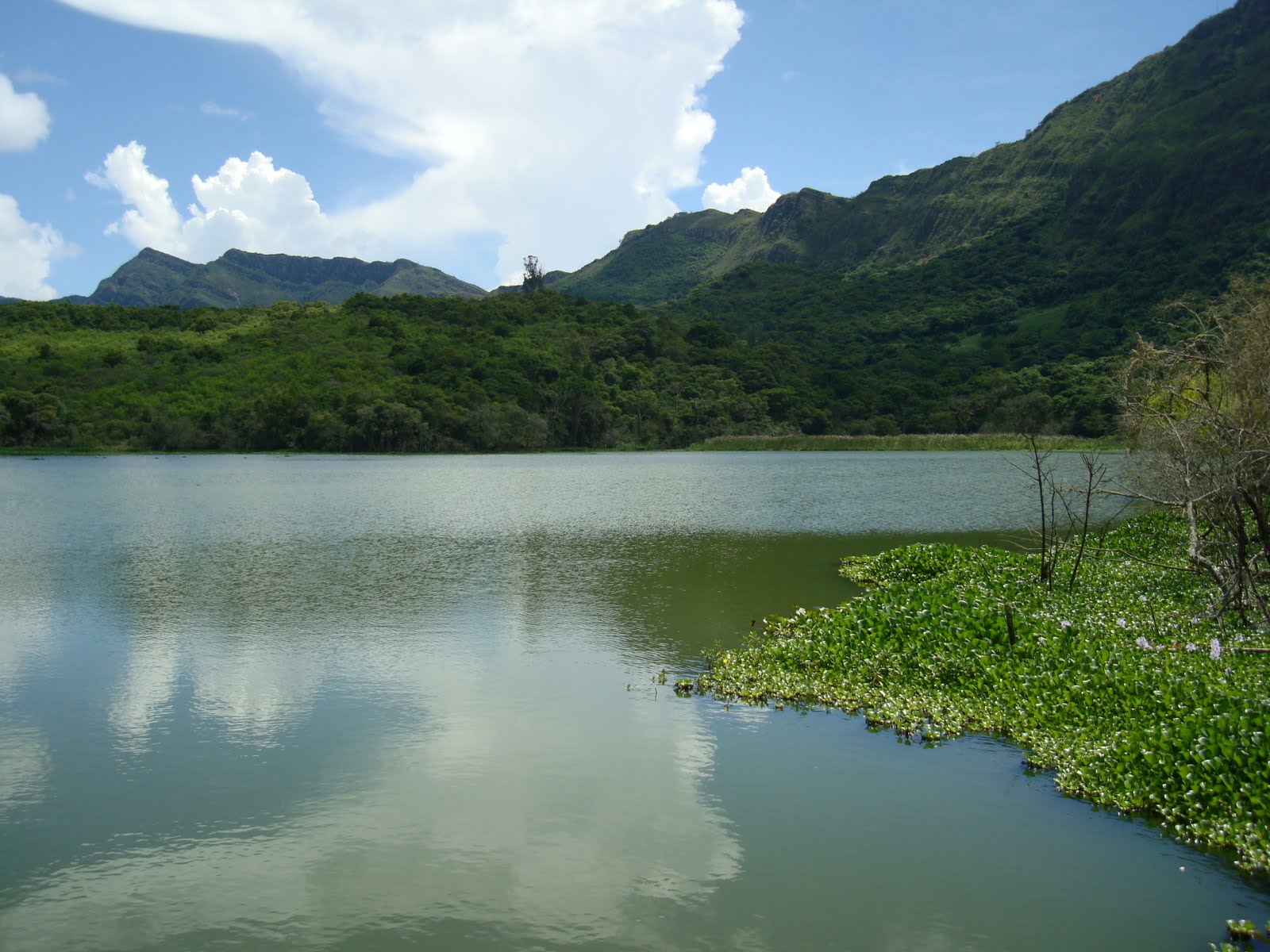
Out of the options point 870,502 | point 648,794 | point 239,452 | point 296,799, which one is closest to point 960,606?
point 648,794

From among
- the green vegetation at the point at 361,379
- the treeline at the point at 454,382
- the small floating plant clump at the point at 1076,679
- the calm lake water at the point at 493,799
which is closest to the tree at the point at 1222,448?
the small floating plant clump at the point at 1076,679

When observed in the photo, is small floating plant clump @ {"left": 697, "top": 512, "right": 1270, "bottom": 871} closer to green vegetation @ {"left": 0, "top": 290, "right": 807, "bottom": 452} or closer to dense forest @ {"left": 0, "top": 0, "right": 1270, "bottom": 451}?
dense forest @ {"left": 0, "top": 0, "right": 1270, "bottom": 451}

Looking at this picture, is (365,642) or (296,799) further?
(365,642)

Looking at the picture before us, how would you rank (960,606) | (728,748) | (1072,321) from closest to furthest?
(728,748), (960,606), (1072,321)

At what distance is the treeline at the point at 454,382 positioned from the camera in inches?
4601

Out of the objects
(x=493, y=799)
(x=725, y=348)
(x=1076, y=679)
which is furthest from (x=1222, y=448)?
(x=725, y=348)

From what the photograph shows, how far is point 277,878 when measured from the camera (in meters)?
8.38

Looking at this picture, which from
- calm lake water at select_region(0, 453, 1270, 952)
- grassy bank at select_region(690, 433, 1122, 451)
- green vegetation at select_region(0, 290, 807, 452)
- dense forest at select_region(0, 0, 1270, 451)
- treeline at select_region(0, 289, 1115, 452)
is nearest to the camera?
calm lake water at select_region(0, 453, 1270, 952)

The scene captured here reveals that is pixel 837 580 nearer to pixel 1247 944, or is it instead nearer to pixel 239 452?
pixel 1247 944

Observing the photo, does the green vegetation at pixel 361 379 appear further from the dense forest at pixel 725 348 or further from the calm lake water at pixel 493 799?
the calm lake water at pixel 493 799

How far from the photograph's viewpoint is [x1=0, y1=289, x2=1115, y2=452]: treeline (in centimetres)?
11688

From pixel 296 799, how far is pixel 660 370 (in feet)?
490

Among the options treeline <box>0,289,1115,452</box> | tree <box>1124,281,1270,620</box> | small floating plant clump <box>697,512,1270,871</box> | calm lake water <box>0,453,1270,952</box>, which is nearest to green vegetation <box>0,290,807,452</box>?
treeline <box>0,289,1115,452</box>

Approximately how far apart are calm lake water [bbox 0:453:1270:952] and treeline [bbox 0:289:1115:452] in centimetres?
10117
